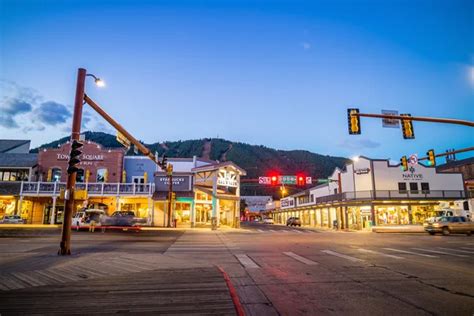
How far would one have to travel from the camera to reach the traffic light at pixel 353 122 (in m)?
14.7

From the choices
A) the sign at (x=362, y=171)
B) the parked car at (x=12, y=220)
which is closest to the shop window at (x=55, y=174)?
the parked car at (x=12, y=220)

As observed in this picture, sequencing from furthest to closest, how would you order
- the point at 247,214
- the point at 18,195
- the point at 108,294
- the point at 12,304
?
1. the point at 247,214
2. the point at 18,195
3. the point at 108,294
4. the point at 12,304

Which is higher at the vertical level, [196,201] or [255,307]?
[196,201]

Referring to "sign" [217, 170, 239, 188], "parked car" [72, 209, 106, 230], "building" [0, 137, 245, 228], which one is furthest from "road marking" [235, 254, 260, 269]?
"sign" [217, 170, 239, 188]

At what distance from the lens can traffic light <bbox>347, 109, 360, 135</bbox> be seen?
14.7 metres

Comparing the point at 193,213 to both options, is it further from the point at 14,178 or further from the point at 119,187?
the point at 14,178

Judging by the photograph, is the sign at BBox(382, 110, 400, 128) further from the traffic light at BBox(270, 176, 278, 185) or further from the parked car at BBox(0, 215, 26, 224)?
the parked car at BBox(0, 215, 26, 224)

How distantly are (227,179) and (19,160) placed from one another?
91.4 ft

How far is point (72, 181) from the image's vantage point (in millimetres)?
11852

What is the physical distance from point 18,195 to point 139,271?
36747 mm

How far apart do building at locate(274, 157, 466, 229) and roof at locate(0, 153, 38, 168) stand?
39978mm

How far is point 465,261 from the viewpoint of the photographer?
10.6 m

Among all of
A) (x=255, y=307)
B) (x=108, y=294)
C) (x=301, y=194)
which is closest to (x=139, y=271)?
(x=108, y=294)

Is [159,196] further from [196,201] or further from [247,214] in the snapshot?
[247,214]
